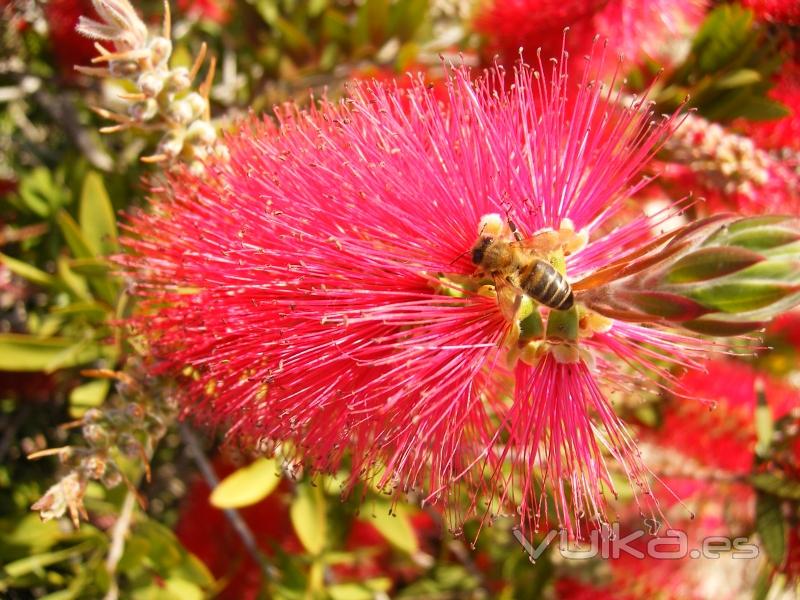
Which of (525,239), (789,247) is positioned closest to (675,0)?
(525,239)

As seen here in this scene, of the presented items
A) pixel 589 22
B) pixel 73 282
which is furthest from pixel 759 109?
pixel 73 282

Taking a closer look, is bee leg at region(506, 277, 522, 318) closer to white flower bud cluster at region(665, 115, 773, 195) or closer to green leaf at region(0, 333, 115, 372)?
white flower bud cluster at region(665, 115, 773, 195)

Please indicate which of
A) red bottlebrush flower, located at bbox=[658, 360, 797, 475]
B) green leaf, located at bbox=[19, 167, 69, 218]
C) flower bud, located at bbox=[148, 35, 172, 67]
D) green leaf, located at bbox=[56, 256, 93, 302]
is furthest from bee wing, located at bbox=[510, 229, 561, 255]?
green leaf, located at bbox=[19, 167, 69, 218]

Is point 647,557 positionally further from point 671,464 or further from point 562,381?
point 562,381

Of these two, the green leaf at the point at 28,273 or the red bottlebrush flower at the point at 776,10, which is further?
A: the red bottlebrush flower at the point at 776,10

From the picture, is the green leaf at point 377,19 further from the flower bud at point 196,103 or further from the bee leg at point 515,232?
the bee leg at point 515,232

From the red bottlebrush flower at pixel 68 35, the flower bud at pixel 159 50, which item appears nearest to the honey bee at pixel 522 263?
the flower bud at pixel 159 50
